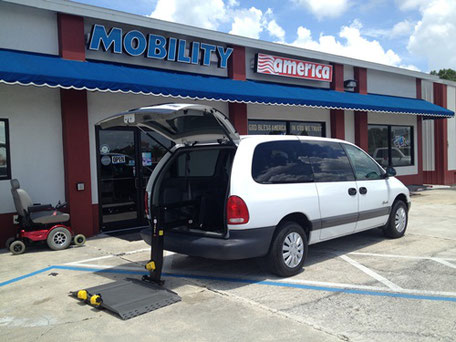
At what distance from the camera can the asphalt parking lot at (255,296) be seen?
12.3 feet

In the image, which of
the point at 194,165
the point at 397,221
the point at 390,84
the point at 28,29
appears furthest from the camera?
the point at 390,84

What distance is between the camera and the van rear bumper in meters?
4.76

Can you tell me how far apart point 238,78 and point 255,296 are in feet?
24.8

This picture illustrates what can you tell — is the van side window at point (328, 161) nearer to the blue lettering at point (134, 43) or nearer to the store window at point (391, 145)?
the blue lettering at point (134, 43)

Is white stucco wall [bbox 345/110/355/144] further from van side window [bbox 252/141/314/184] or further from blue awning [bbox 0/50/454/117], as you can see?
van side window [bbox 252/141/314/184]

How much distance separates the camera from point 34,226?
7270 mm

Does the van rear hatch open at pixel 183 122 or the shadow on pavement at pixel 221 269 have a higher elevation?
the van rear hatch open at pixel 183 122

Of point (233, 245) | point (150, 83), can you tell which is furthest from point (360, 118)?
point (233, 245)

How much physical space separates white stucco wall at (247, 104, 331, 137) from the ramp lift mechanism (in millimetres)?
7327

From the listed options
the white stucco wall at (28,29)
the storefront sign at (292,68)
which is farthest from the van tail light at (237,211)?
the storefront sign at (292,68)

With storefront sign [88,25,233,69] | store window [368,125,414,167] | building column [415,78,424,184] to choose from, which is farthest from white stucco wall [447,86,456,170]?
storefront sign [88,25,233,69]

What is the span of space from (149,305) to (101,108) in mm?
5674

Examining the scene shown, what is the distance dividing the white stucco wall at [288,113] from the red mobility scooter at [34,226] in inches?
244

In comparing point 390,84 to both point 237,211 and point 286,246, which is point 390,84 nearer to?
point 286,246
